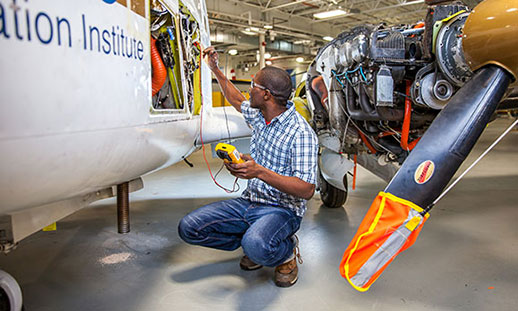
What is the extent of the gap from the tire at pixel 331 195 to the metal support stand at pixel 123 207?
6.31ft

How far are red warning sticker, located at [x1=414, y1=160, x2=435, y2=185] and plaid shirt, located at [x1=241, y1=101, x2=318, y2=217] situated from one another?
0.63m

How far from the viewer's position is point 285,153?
7.03 feet

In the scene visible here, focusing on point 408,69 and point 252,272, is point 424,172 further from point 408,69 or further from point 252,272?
point 252,272

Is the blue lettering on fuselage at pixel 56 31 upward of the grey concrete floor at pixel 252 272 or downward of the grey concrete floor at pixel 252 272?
upward

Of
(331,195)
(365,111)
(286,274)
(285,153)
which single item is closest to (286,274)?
(286,274)

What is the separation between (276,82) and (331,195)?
1898mm

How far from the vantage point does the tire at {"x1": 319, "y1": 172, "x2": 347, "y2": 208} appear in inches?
146

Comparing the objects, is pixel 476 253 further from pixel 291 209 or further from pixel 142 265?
pixel 142 265

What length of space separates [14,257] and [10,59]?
2.18m

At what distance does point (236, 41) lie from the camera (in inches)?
605

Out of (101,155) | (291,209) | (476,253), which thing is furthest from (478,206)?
(101,155)

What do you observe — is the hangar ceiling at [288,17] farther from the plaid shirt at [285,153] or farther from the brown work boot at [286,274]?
the brown work boot at [286,274]

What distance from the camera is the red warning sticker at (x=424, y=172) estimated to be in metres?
1.53

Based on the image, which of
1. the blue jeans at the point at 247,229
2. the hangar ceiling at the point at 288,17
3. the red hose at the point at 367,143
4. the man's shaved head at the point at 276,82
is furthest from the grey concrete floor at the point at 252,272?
the hangar ceiling at the point at 288,17
